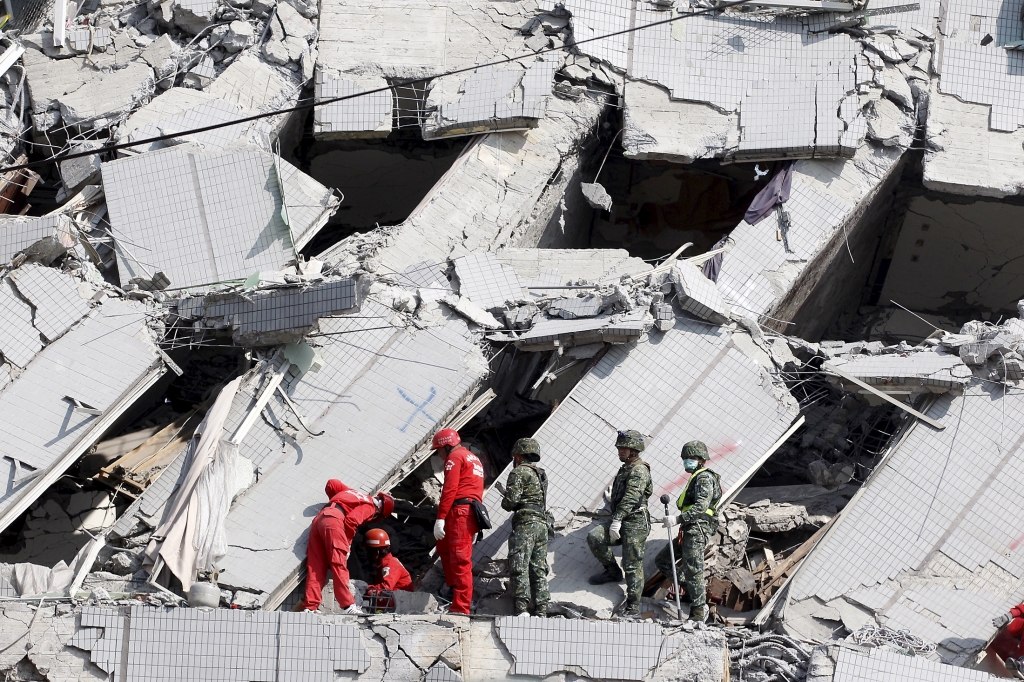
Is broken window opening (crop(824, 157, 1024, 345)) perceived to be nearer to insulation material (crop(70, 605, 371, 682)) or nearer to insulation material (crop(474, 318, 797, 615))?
insulation material (crop(474, 318, 797, 615))

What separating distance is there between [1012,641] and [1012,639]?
0.02 meters

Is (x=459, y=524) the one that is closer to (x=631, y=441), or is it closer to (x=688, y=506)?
(x=631, y=441)

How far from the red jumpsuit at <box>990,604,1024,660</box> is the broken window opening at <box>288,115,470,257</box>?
292 inches

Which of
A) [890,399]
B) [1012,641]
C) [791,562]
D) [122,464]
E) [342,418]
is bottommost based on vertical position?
[1012,641]

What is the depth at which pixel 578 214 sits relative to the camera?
17078 millimetres

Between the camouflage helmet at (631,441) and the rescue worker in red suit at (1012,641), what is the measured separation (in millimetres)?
3373

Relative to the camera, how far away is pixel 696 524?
1264 cm

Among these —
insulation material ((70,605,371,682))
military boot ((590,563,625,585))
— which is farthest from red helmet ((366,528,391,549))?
military boot ((590,563,625,585))

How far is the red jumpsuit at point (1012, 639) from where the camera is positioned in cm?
1273

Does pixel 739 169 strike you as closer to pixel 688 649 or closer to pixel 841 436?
pixel 841 436

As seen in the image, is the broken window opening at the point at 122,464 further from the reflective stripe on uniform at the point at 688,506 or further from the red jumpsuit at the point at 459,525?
the reflective stripe on uniform at the point at 688,506

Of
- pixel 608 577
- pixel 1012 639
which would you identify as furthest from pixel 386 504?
pixel 1012 639

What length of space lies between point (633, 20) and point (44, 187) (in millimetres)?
6501

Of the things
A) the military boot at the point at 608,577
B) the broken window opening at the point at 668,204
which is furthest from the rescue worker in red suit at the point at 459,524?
the broken window opening at the point at 668,204
